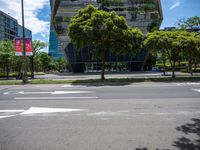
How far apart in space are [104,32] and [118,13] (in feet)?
126

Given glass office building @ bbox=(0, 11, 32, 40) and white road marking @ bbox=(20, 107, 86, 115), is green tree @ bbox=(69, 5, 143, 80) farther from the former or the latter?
glass office building @ bbox=(0, 11, 32, 40)

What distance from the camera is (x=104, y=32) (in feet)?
70.3

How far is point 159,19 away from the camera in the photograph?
57.7m

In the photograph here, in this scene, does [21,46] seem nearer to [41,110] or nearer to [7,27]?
[41,110]

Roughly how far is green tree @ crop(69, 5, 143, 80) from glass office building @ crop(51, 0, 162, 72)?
32.6 meters

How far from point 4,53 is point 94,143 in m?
40.2

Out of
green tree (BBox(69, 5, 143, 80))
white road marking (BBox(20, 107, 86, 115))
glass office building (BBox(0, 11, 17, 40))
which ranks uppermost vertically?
glass office building (BBox(0, 11, 17, 40))

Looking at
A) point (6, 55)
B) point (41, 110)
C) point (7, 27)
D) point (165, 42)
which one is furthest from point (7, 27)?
point (41, 110)

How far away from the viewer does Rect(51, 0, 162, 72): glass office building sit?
56000 mm

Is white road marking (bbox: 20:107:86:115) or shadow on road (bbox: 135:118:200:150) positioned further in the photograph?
white road marking (bbox: 20:107:86:115)

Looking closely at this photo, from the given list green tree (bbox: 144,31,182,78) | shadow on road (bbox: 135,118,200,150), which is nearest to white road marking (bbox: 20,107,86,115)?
shadow on road (bbox: 135,118,200,150)

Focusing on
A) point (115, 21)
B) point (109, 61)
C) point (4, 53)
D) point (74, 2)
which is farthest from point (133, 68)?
point (115, 21)

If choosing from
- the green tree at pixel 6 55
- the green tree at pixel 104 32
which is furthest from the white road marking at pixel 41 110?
the green tree at pixel 6 55

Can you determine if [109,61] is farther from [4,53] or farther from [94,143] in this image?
[94,143]
